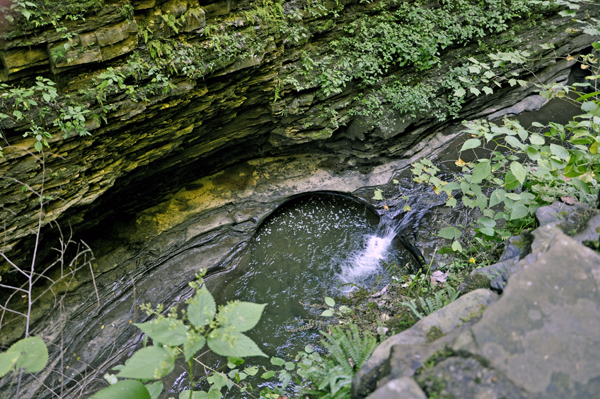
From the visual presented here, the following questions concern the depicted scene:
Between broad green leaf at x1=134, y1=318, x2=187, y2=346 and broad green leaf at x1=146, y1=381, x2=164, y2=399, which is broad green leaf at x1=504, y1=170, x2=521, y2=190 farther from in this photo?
broad green leaf at x1=146, y1=381, x2=164, y2=399

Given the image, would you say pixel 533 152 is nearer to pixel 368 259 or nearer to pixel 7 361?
pixel 368 259

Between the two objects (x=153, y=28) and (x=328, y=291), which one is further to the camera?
(x=328, y=291)

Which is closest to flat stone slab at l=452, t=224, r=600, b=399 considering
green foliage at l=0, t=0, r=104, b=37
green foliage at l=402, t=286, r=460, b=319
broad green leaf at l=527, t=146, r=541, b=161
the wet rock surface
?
the wet rock surface

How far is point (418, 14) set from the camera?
19.9 ft

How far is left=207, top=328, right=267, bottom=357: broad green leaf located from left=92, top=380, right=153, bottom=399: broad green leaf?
41cm

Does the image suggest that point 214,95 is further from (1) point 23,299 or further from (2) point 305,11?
(1) point 23,299

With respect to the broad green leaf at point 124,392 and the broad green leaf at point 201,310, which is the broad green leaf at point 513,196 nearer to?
the broad green leaf at point 201,310

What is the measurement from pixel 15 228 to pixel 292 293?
341 cm

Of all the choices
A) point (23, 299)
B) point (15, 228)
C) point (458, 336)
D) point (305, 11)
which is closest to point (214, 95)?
point (305, 11)

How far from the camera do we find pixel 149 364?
5.08ft

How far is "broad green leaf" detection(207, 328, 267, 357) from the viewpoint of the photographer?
5.08ft

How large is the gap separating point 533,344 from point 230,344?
1.29 m

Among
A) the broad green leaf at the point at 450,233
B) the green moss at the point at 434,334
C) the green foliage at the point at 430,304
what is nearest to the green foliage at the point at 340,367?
the green foliage at the point at 430,304


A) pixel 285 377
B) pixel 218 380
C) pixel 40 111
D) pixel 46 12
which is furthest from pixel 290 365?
pixel 46 12
